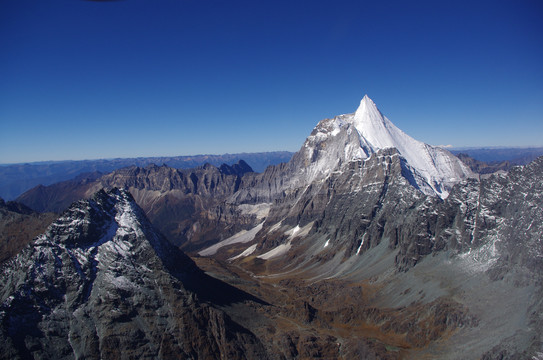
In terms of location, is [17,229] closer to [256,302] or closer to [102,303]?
[102,303]

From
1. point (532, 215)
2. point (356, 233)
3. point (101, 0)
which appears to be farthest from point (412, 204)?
point (101, 0)

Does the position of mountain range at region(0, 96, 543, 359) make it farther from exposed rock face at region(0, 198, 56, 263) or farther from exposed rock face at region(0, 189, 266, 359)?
exposed rock face at region(0, 198, 56, 263)

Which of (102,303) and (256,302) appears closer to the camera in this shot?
(102,303)

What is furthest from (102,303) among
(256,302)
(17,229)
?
(17,229)

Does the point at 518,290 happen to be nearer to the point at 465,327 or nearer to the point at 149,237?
the point at 465,327

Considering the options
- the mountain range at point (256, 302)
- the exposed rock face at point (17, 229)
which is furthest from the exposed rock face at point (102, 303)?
the exposed rock face at point (17, 229)

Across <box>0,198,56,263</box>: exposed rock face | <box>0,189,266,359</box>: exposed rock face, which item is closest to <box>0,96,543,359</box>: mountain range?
<box>0,189,266,359</box>: exposed rock face
